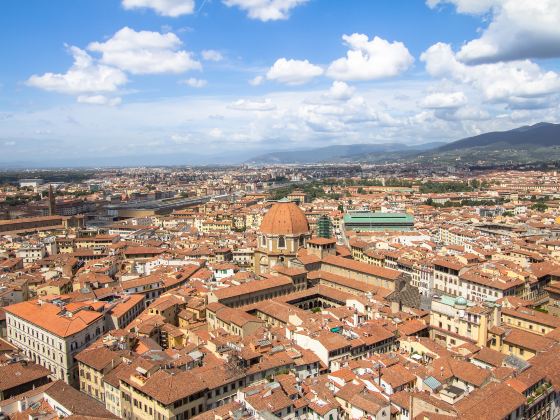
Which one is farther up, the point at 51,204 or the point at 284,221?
the point at 284,221

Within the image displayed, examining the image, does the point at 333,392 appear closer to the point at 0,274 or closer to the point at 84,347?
the point at 84,347

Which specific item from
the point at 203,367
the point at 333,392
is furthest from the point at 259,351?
the point at 333,392

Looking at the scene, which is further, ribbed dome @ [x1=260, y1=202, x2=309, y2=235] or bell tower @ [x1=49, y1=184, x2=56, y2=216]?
bell tower @ [x1=49, y1=184, x2=56, y2=216]

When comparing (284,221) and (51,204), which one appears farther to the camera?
(51,204)

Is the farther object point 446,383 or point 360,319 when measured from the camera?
point 360,319

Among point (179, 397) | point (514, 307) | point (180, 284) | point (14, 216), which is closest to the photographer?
point (179, 397)

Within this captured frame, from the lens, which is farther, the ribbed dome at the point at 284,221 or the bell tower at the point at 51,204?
the bell tower at the point at 51,204

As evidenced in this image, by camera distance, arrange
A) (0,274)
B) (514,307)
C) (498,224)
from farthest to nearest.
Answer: (498,224) < (0,274) < (514,307)

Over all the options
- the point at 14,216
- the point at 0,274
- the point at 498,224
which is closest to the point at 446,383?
the point at 0,274
